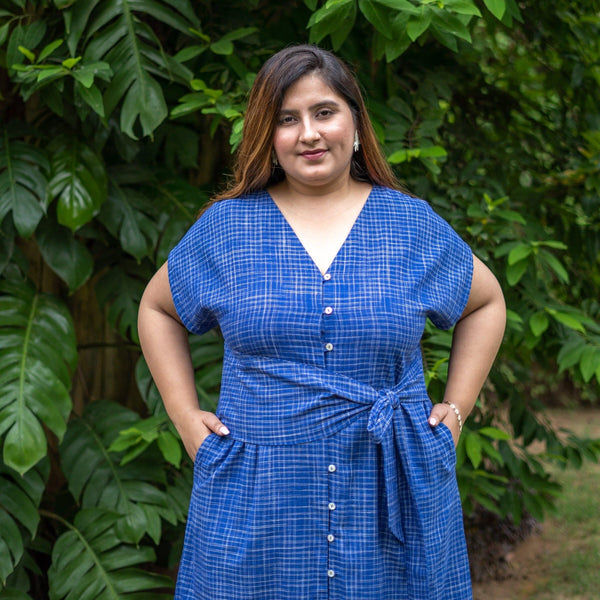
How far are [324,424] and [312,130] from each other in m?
0.61

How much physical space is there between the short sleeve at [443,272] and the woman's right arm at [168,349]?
1.99 feet

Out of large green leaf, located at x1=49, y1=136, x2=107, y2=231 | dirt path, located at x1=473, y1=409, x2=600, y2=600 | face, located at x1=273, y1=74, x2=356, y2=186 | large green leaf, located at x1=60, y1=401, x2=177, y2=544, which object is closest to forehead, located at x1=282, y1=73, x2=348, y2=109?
face, located at x1=273, y1=74, x2=356, y2=186

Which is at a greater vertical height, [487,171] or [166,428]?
[487,171]

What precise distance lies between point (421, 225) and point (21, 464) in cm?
138

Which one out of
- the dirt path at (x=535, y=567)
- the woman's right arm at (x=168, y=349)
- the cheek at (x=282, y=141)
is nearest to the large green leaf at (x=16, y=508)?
the woman's right arm at (x=168, y=349)

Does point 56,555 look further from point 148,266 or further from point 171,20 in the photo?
point 171,20

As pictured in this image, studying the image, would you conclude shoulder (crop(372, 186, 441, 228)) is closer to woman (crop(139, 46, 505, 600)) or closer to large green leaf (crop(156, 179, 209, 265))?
woman (crop(139, 46, 505, 600))

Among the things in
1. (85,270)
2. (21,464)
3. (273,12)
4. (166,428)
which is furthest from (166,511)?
(273,12)

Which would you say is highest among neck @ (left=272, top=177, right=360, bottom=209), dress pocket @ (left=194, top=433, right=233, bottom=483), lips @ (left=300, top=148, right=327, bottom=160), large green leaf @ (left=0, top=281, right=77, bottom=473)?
lips @ (left=300, top=148, right=327, bottom=160)

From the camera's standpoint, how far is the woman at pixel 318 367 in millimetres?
1752

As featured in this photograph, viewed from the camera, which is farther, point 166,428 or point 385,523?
point 166,428

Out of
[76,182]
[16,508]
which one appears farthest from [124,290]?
[16,508]

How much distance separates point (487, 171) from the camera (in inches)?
133

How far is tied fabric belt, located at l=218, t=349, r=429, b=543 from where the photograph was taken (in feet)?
5.73
